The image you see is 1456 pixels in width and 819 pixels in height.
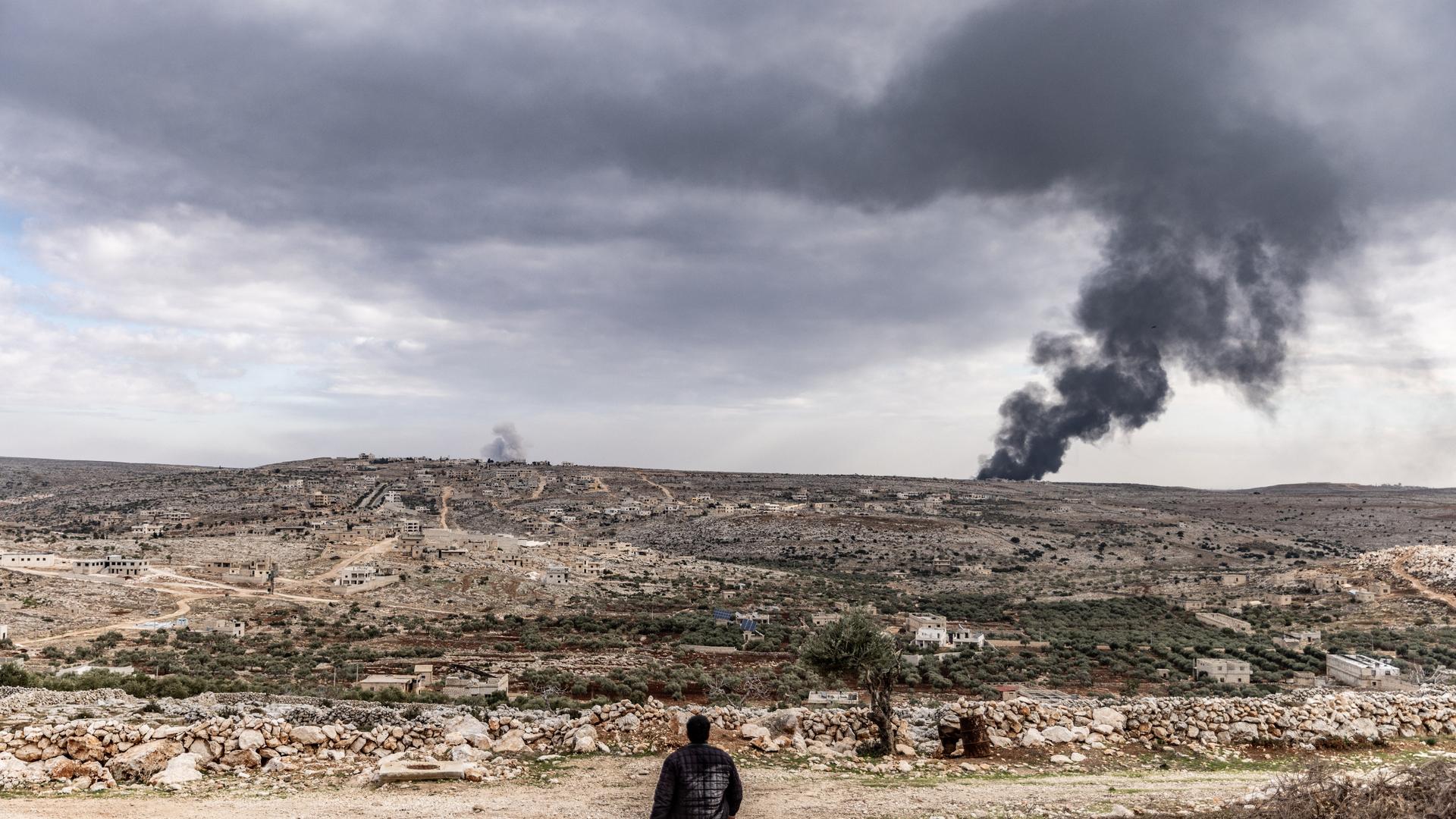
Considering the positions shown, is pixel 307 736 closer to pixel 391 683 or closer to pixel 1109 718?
pixel 391 683

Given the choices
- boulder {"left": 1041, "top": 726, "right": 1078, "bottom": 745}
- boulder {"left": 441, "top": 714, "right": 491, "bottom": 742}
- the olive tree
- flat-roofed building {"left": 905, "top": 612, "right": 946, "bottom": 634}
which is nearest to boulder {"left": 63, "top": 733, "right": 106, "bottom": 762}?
boulder {"left": 441, "top": 714, "right": 491, "bottom": 742}

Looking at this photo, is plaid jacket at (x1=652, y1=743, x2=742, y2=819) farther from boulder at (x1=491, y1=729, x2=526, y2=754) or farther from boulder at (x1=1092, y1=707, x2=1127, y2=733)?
boulder at (x1=1092, y1=707, x2=1127, y2=733)

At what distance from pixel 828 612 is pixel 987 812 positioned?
3992cm

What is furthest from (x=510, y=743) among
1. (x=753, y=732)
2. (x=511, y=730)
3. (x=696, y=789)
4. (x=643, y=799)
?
(x=696, y=789)

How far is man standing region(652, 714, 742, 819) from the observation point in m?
6.86

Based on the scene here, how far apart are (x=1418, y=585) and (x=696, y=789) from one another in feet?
229

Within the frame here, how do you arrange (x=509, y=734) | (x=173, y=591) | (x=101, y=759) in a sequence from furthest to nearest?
(x=173, y=591), (x=509, y=734), (x=101, y=759)

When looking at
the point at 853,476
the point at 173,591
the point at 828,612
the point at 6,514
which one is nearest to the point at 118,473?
the point at 6,514

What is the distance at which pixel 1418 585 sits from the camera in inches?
2227

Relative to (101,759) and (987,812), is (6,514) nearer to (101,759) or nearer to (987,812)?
(101,759)

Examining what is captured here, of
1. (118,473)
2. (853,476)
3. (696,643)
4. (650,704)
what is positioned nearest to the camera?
(650,704)

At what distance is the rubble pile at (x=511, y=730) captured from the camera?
1225 cm

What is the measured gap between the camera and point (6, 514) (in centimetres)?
11306

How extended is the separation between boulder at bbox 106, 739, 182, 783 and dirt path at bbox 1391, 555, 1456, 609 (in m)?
63.8
